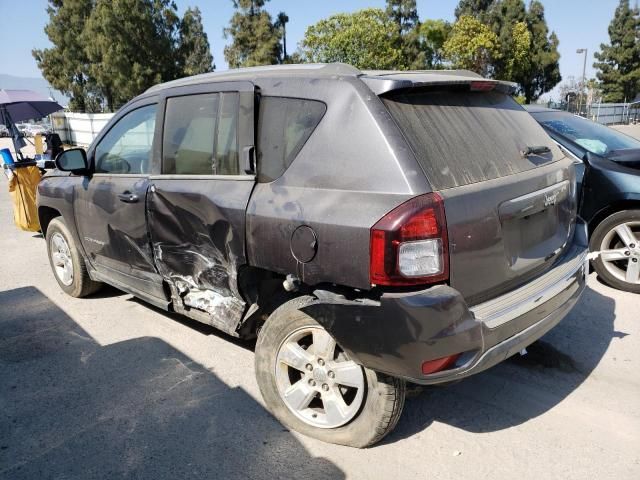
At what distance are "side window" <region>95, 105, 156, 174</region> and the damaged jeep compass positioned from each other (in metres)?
0.19

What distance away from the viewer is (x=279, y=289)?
9.66 feet

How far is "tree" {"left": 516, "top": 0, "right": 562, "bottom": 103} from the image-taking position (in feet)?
178

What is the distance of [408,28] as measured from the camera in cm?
4862

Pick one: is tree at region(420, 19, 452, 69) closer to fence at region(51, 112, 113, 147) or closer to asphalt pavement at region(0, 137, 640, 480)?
fence at region(51, 112, 113, 147)

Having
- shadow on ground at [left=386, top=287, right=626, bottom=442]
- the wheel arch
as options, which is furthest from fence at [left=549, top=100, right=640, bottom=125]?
the wheel arch

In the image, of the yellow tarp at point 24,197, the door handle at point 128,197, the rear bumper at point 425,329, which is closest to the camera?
the rear bumper at point 425,329

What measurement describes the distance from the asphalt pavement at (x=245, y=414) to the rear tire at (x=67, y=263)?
0.56 meters

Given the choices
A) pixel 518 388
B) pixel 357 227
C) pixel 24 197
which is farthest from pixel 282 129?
pixel 24 197

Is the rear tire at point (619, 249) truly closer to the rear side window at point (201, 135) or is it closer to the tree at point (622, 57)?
the rear side window at point (201, 135)

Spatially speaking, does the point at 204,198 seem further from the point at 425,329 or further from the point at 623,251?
the point at 623,251

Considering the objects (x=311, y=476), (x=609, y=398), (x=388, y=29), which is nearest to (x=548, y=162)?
(x=609, y=398)

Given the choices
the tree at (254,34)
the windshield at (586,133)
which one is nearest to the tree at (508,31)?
the tree at (254,34)

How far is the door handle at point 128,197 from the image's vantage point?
11.9 ft

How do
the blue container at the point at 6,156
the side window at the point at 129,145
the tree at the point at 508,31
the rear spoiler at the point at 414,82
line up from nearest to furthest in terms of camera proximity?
the rear spoiler at the point at 414,82, the side window at the point at 129,145, the blue container at the point at 6,156, the tree at the point at 508,31
